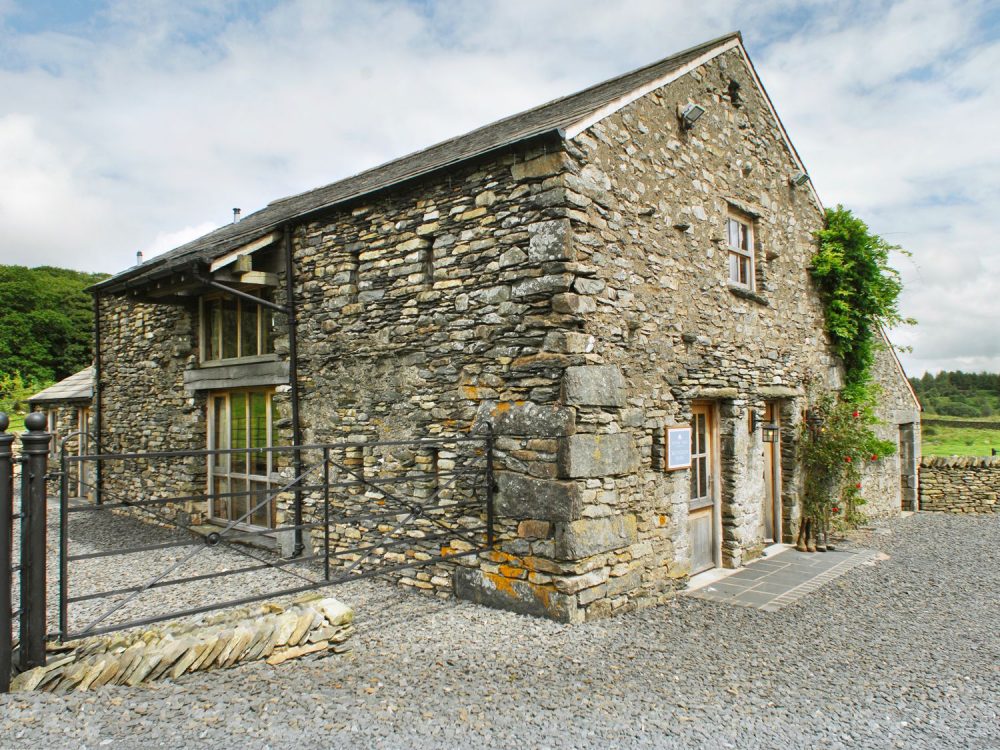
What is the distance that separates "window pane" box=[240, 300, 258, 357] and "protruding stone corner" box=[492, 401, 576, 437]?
453 centimetres

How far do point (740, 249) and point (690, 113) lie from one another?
2.13m

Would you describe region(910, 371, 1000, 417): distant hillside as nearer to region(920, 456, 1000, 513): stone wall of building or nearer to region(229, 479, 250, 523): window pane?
region(920, 456, 1000, 513): stone wall of building

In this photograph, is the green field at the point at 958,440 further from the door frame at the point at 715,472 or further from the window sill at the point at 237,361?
the window sill at the point at 237,361

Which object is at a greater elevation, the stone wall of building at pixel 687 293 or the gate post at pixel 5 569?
the stone wall of building at pixel 687 293

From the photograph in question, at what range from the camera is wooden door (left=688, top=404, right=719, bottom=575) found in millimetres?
7430

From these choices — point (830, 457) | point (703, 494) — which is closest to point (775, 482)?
point (830, 457)

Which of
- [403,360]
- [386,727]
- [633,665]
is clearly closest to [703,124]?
[403,360]

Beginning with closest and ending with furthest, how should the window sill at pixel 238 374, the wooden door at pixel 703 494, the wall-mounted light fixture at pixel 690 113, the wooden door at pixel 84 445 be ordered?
the wall-mounted light fixture at pixel 690 113 < the wooden door at pixel 703 494 < the window sill at pixel 238 374 < the wooden door at pixel 84 445

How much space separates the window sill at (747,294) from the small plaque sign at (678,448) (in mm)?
2138

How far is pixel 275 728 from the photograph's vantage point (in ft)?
11.8

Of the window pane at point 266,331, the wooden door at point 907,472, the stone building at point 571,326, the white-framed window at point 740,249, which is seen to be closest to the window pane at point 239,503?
the stone building at point 571,326

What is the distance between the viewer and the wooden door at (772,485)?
8.87 m

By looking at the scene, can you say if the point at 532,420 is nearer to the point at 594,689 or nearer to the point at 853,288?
the point at 594,689

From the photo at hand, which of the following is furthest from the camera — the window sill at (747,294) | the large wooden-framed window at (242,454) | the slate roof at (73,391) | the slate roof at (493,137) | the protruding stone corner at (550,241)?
the slate roof at (73,391)
